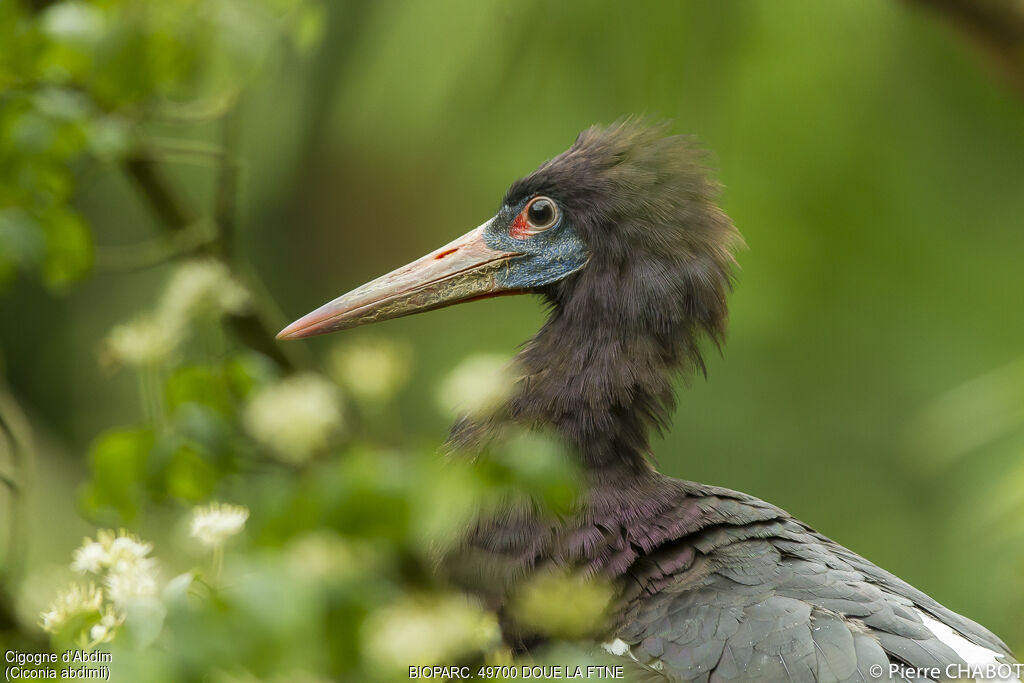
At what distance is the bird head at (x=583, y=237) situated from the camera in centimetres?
254

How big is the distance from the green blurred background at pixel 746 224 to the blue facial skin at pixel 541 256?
1.76ft

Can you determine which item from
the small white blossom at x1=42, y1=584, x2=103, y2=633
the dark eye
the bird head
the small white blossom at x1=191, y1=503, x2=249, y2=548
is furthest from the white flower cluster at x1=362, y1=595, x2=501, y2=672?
the dark eye

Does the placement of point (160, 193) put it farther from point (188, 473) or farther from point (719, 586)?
point (719, 586)

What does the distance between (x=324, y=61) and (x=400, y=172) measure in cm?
179

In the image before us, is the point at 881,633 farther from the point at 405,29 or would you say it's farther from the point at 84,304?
the point at 84,304

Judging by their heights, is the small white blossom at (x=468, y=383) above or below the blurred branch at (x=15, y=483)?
below

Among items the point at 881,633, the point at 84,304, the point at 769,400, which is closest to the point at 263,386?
the point at 881,633

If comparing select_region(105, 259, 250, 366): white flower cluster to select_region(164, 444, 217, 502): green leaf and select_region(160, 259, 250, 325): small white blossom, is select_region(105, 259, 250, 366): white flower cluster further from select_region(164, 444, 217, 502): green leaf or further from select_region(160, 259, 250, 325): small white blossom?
select_region(164, 444, 217, 502): green leaf

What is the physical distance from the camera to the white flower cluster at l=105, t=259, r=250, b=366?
1.77 m

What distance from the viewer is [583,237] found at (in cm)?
264

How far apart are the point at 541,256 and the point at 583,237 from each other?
0.11m

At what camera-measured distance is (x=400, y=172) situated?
24.0ft

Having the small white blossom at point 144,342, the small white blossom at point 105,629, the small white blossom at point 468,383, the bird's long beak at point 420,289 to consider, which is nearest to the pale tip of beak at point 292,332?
the bird's long beak at point 420,289

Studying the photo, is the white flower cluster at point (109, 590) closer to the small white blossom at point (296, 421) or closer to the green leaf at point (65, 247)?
the small white blossom at point (296, 421)
